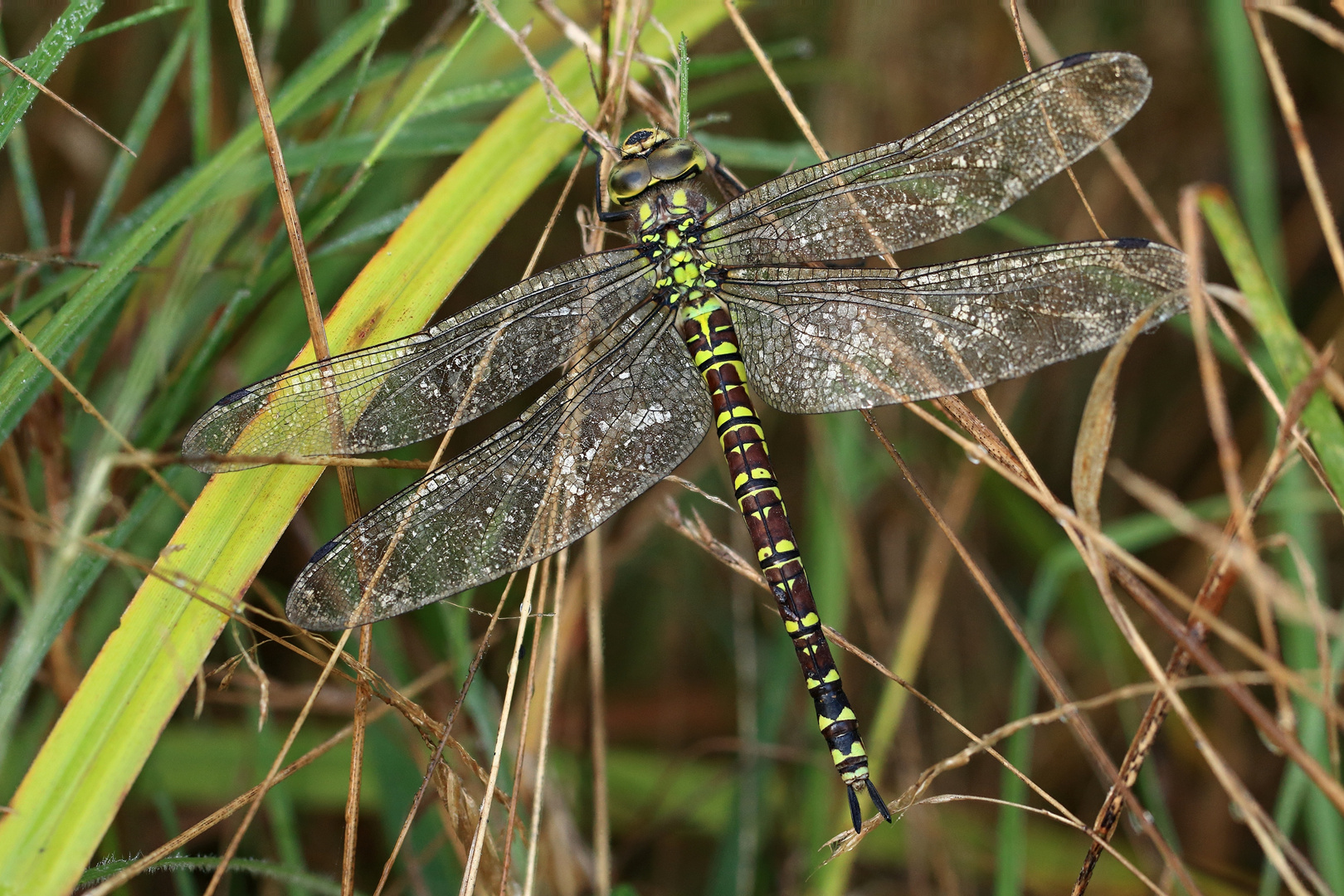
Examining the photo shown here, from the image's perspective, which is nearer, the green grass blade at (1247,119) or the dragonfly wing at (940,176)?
the dragonfly wing at (940,176)

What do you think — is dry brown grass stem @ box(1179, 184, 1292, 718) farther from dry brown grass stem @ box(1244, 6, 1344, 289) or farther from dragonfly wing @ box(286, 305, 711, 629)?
dragonfly wing @ box(286, 305, 711, 629)

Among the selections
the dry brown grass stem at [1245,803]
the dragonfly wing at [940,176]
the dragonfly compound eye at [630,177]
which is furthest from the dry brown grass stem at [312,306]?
the dry brown grass stem at [1245,803]

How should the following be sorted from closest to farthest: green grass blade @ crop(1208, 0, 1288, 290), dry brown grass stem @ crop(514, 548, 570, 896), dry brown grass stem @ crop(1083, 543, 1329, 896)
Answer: dry brown grass stem @ crop(1083, 543, 1329, 896), dry brown grass stem @ crop(514, 548, 570, 896), green grass blade @ crop(1208, 0, 1288, 290)

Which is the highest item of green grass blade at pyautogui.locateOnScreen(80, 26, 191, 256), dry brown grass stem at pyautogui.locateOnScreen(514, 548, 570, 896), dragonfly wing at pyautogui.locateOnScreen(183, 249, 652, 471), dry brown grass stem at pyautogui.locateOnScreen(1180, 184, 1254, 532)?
green grass blade at pyautogui.locateOnScreen(80, 26, 191, 256)

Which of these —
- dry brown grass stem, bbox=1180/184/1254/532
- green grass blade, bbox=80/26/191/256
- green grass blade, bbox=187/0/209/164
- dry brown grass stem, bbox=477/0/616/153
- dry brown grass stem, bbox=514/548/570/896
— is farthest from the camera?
green grass blade, bbox=187/0/209/164

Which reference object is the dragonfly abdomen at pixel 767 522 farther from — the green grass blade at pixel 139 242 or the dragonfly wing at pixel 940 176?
the green grass blade at pixel 139 242

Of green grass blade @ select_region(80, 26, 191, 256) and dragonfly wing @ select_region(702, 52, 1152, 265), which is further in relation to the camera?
green grass blade @ select_region(80, 26, 191, 256)

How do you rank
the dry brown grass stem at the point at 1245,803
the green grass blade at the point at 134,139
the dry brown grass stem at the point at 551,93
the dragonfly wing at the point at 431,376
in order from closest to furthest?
the dry brown grass stem at the point at 1245,803
the dragonfly wing at the point at 431,376
the dry brown grass stem at the point at 551,93
the green grass blade at the point at 134,139

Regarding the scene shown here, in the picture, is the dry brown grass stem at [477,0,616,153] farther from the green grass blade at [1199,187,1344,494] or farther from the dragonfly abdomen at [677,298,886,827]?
the green grass blade at [1199,187,1344,494]

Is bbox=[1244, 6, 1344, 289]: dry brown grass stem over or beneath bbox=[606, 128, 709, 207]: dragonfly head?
beneath

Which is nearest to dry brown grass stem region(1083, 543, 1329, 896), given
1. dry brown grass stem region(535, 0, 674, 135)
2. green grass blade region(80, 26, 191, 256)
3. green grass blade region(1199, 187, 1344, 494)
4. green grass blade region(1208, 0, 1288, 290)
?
green grass blade region(1199, 187, 1344, 494)
